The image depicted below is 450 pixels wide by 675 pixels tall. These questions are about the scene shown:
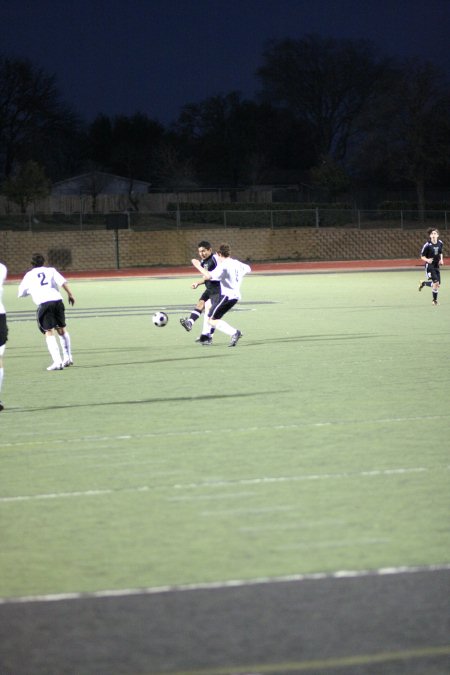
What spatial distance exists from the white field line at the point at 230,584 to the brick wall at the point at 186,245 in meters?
48.7

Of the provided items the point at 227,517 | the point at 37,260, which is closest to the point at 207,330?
the point at 37,260

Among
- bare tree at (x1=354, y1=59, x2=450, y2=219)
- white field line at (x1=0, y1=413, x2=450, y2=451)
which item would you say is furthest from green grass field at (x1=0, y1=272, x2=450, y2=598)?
bare tree at (x1=354, y1=59, x2=450, y2=219)

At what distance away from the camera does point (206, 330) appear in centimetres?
1886

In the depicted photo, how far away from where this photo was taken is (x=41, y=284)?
15086 mm

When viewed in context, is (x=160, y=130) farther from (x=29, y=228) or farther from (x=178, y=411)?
(x=178, y=411)

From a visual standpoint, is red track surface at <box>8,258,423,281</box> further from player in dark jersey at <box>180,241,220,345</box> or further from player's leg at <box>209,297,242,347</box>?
player's leg at <box>209,297,242,347</box>

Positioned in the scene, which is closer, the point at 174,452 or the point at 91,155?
the point at 174,452

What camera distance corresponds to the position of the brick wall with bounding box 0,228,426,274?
55125 millimetres

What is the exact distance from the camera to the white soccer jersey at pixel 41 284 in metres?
15.1

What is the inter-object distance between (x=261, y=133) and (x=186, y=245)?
45073 mm

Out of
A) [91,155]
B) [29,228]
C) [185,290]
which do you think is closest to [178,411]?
[185,290]

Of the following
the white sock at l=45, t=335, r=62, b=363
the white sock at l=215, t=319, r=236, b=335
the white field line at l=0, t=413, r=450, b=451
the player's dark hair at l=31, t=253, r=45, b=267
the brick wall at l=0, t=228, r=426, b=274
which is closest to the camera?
the white field line at l=0, t=413, r=450, b=451

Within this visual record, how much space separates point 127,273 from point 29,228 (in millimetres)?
7579

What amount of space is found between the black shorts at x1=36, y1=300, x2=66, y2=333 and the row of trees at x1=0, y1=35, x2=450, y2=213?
65.0 metres
